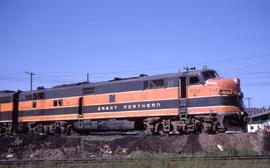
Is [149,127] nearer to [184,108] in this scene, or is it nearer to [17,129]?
[184,108]

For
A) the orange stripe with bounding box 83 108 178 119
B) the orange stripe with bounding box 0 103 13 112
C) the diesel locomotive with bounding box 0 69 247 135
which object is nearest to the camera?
the diesel locomotive with bounding box 0 69 247 135

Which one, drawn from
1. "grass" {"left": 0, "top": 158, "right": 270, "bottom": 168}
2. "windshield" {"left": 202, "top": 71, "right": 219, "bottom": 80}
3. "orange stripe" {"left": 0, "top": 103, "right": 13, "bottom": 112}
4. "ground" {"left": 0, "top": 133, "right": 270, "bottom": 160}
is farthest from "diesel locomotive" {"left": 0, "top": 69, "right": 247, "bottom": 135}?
"grass" {"left": 0, "top": 158, "right": 270, "bottom": 168}

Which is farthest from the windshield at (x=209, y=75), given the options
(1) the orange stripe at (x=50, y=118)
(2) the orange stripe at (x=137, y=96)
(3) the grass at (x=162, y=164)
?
(1) the orange stripe at (x=50, y=118)

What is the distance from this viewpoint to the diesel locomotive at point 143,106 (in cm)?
2177

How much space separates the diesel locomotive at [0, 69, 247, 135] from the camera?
71.4ft

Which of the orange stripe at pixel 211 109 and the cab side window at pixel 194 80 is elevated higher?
the cab side window at pixel 194 80

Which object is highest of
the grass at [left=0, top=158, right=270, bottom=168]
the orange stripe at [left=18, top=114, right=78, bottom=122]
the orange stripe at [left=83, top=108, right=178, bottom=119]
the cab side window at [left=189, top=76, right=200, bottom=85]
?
the cab side window at [left=189, top=76, right=200, bottom=85]

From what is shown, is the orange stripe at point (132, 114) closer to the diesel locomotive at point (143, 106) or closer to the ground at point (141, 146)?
the diesel locomotive at point (143, 106)

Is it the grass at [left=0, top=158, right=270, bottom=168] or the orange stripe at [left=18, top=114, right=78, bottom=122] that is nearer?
the grass at [left=0, top=158, right=270, bottom=168]

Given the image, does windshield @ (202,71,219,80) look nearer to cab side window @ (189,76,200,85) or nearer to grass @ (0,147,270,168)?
cab side window @ (189,76,200,85)

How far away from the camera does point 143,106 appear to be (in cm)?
2478

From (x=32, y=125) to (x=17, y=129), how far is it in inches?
104

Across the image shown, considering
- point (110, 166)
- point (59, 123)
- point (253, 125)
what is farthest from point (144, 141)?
point (253, 125)

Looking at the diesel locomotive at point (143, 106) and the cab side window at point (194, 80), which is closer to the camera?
the diesel locomotive at point (143, 106)
